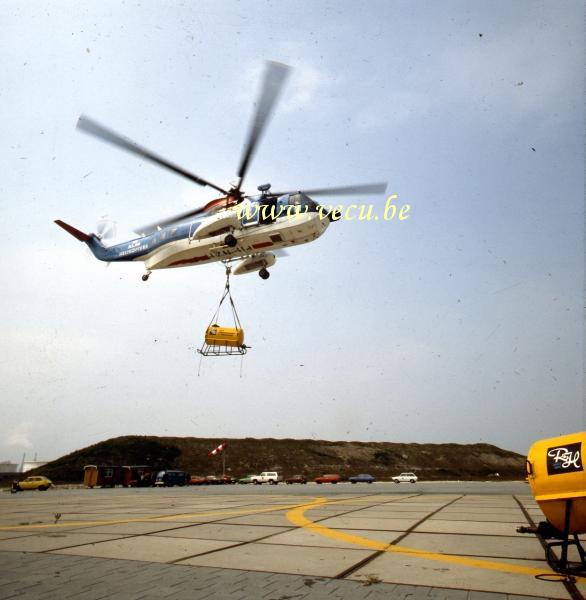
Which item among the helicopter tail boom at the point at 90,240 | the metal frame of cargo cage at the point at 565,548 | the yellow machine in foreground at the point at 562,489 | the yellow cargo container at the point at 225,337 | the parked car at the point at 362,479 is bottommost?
the parked car at the point at 362,479

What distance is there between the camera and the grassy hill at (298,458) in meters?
63.0

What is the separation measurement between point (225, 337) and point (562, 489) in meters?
20.6

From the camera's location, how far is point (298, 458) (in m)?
74.2

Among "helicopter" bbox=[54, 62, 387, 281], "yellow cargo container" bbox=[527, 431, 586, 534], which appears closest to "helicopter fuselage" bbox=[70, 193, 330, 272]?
"helicopter" bbox=[54, 62, 387, 281]

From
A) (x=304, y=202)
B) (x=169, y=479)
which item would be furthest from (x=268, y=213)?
(x=169, y=479)

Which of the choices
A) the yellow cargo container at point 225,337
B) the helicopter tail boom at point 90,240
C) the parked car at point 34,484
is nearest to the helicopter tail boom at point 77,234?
the helicopter tail boom at point 90,240

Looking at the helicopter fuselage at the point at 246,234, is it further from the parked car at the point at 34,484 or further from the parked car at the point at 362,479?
the parked car at the point at 362,479

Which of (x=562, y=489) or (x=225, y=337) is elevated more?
(x=225, y=337)

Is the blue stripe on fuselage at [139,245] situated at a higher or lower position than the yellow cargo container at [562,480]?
higher

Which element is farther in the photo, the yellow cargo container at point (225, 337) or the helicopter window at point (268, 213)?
the yellow cargo container at point (225, 337)

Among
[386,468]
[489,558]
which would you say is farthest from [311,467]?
[489,558]

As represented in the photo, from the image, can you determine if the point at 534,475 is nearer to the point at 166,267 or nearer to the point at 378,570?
the point at 378,570

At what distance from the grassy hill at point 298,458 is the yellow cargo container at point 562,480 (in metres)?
62.4

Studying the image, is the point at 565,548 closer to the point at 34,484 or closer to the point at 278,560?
the point at 278,560
